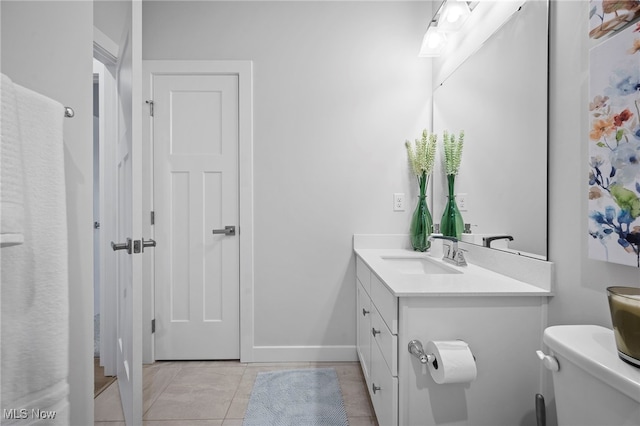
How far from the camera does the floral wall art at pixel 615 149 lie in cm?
84

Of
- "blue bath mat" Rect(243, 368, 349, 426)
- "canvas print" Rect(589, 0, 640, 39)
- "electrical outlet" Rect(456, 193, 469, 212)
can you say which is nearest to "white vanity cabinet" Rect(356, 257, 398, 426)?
"blue bath mat" Rect(243, 368, 349, 426)

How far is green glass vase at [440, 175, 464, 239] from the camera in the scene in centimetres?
185

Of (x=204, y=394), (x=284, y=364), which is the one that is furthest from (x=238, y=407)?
(x=284, y=364)

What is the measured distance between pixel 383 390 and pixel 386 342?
239 millimetres

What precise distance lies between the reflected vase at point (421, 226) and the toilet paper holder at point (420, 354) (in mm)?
1114

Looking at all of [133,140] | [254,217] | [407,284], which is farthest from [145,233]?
[407,284]

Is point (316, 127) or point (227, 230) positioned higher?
point (316, 127)

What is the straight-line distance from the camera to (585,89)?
103 centimetres

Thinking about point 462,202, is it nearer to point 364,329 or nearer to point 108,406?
point 364,329

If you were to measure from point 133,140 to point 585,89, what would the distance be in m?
1.71

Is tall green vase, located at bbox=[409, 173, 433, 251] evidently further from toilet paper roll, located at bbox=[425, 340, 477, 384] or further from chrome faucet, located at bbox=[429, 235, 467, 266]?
toilet paper roll, located at bbox=[425, 340, 477, 384]

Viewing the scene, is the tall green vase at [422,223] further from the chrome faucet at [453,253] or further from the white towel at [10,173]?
the white towel at [10,173]

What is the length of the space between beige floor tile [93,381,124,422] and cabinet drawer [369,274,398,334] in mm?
1494

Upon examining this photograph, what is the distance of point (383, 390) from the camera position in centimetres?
134
